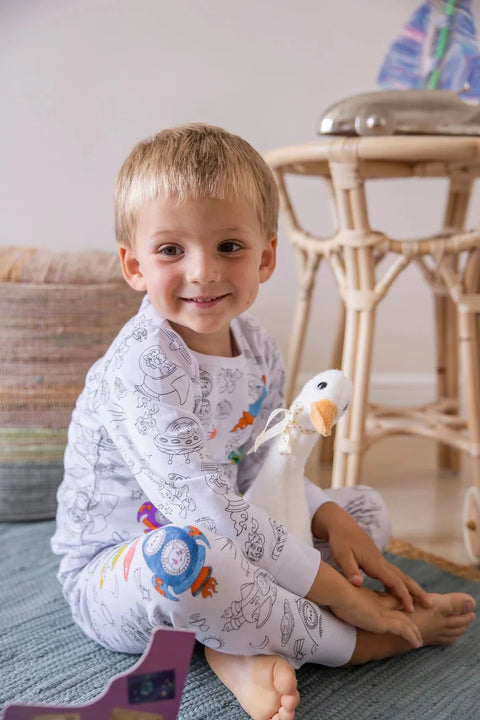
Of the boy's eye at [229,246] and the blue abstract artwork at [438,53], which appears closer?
the boy's eye at [229,246]

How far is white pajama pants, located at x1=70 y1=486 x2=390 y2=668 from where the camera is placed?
0.65 m

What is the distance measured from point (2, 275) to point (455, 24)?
91 cm

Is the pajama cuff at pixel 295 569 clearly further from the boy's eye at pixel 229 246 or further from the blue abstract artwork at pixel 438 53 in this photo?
the blue abstract artwork at pixel 438 53

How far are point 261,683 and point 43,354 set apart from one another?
62 centimetres

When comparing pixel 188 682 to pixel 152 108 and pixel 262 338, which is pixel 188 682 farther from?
pixel 152 108

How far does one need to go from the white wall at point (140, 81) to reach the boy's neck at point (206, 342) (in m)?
0.78

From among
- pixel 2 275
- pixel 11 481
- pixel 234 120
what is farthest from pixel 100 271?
pixel 234 120

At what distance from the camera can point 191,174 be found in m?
0.71

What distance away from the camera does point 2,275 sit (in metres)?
1.12

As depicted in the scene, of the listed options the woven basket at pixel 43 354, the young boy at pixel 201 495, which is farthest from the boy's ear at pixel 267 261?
the woven basket at pixel 43 354

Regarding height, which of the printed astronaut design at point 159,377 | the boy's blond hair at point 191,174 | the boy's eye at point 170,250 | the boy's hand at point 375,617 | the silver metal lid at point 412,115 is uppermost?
the silver metal lid at point 412,115

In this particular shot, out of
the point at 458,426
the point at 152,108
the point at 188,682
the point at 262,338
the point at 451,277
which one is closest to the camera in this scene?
the point at 188,682

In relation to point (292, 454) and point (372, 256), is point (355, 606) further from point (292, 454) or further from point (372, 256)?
point (372, 256)

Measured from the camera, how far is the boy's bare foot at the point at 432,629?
2.53ft
